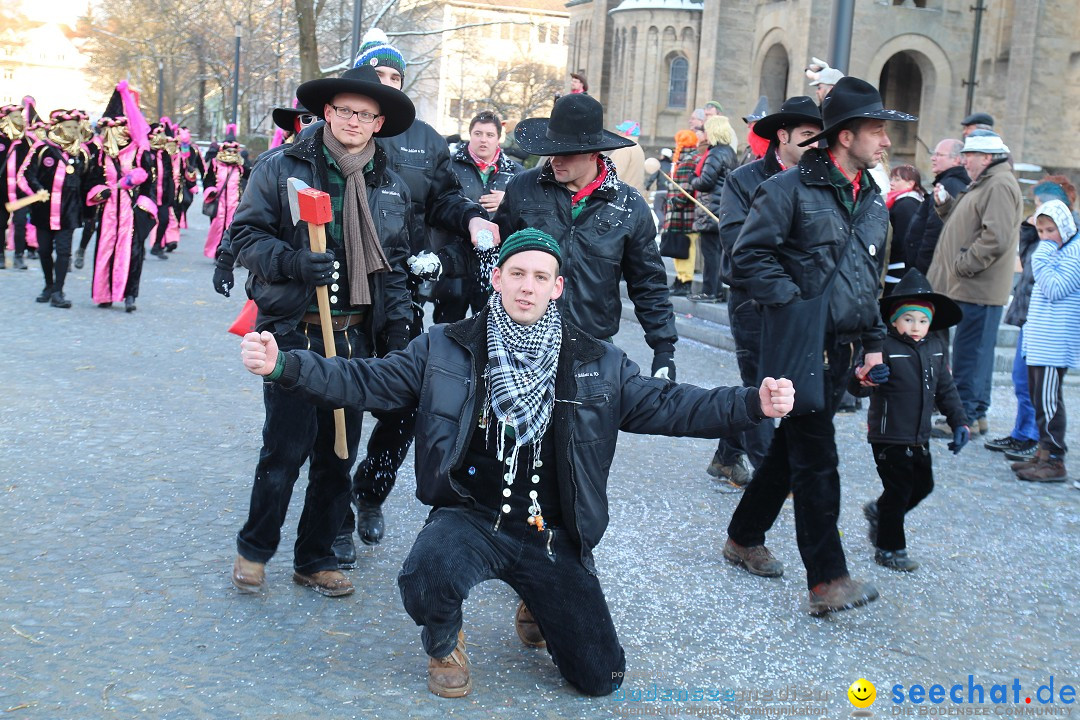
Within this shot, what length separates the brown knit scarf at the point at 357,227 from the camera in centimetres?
499

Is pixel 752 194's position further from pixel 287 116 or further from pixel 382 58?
pixel 287 116

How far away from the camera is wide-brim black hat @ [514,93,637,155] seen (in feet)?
17.2

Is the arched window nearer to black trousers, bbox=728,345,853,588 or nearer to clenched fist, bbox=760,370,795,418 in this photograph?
black trousers, bbox=728,345,853,588

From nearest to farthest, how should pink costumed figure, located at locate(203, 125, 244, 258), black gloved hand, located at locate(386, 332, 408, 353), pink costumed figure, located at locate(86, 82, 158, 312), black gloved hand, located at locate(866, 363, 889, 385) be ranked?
black gloved hand, located at locate(386, 332, 408, 353) < black gloved hand, located at locate(866, 363, 889, 385) < pink costumed figure, located at locate(86, 82, 158, 312) < pink costumed figure, located at locate(203, 125, 244, 258)

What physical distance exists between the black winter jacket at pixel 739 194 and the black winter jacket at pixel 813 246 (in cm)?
125

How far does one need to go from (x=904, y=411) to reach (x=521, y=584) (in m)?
2.56

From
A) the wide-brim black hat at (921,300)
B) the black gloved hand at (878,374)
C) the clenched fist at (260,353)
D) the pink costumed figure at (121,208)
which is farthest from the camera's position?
the pink costumed figure at (121,208)

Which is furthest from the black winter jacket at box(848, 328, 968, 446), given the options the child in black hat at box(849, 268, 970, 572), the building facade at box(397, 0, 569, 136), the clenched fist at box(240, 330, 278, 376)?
the building facade at box(397, 0, 569, 136)

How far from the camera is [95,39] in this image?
58875 millimetres

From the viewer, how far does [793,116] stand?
675 centimetres

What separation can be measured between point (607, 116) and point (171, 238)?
3694 cm

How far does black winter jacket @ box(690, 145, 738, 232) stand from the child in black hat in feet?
23.1

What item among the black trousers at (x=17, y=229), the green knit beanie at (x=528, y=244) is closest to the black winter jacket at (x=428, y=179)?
the green knit beanie at (x=528, y=244)

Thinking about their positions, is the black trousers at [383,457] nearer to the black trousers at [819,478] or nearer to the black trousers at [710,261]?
the black trousers at [819,478]
